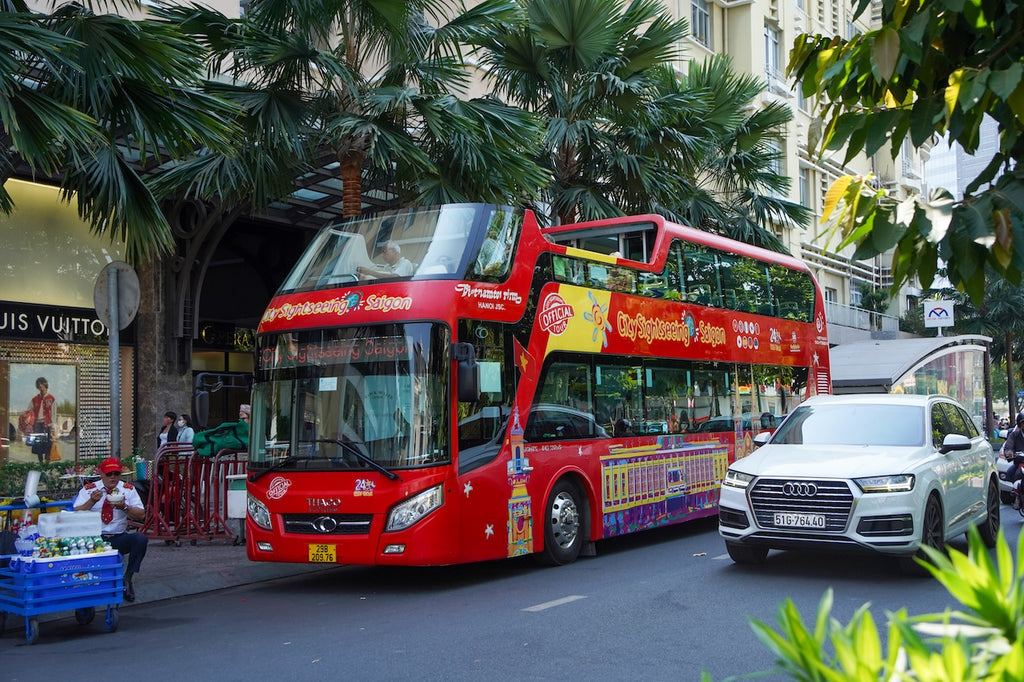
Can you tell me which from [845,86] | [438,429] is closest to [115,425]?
[438,429]

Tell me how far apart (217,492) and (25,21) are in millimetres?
6943

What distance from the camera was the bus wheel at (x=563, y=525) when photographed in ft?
37.6

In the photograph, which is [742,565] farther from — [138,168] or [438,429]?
[138,168]

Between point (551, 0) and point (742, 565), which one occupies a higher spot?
point (551, 0)

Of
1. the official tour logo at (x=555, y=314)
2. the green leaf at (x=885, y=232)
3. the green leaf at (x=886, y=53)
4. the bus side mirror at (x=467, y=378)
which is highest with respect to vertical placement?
the green leaf at (x=886, y=53)

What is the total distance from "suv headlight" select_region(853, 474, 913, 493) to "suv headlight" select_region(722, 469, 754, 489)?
101 cm

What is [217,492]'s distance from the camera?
13.9 metres

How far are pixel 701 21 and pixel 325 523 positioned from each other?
29.6 meters

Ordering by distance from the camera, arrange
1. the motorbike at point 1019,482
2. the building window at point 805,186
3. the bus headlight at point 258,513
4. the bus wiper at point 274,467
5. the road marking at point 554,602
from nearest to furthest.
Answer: the road marking at point 554,602 < the bus wiper at point 274,467 < the bus headlight at point 258,513 < the motorbike at point 1019,482 < the building window at point 805,186

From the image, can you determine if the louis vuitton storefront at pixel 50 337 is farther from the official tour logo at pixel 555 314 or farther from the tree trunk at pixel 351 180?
the official tour logo at pixel 555 314

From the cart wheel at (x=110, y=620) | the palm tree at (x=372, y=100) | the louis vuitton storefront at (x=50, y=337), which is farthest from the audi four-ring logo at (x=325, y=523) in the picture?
the louis vuitton storefront at (x=50, y=337)

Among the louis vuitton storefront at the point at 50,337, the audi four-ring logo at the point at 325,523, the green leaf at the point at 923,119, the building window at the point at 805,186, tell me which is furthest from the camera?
the building window at the point at 805,186

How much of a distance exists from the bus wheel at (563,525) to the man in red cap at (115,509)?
408cm

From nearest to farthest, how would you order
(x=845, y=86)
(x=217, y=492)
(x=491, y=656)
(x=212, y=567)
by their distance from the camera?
(x=845, y=86) < (x=491, y=656) < (x=212, y=567) < (x=217, y=492)
